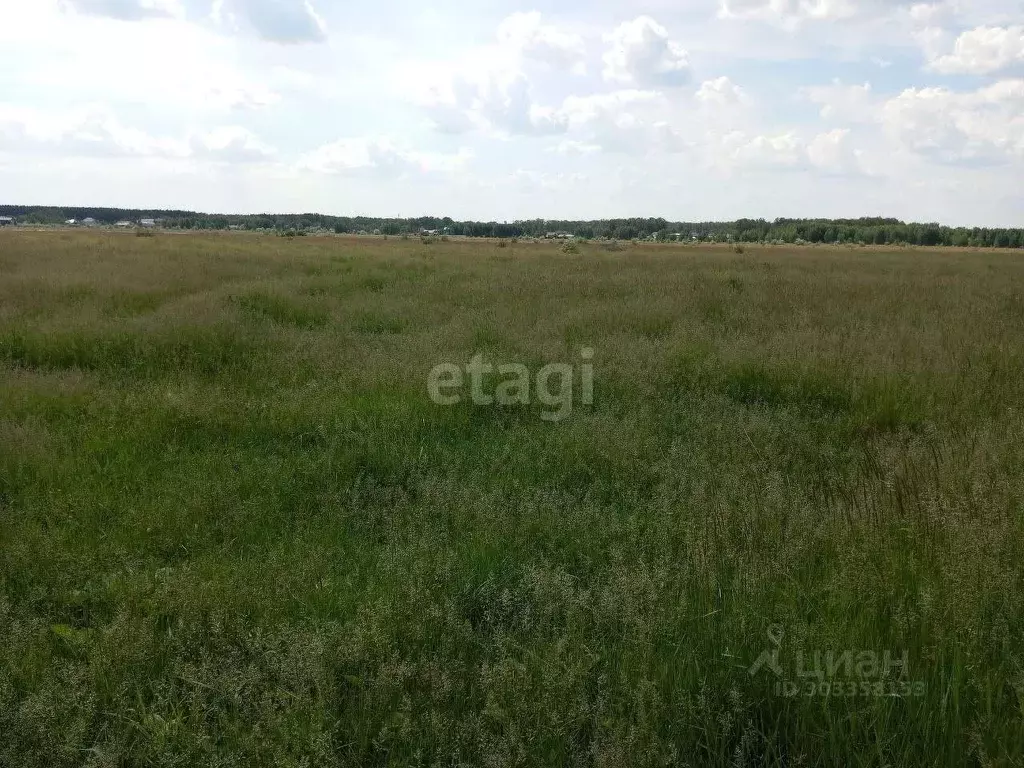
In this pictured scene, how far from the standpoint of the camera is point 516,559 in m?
3.67

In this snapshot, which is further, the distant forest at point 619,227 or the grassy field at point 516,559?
the distant forest at point 619,227

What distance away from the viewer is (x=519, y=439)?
18.5 ft

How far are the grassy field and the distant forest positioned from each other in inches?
2804

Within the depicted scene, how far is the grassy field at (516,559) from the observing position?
2.34m

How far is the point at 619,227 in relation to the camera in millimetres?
122062

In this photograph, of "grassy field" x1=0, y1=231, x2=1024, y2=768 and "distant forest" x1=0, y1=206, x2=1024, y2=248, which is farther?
"distant forest" x1=0, y1=206, x2=1024, y2=248

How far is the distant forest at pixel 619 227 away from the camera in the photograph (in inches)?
3580

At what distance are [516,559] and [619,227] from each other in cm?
12360

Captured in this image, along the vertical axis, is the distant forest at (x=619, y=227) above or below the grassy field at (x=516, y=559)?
above

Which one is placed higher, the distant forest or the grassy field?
the distant forest

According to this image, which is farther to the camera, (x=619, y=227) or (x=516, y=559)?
(x=619, y=227)

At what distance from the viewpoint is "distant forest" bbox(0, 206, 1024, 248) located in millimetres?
90938

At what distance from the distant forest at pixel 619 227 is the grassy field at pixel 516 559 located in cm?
7121

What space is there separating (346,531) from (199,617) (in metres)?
1.16
